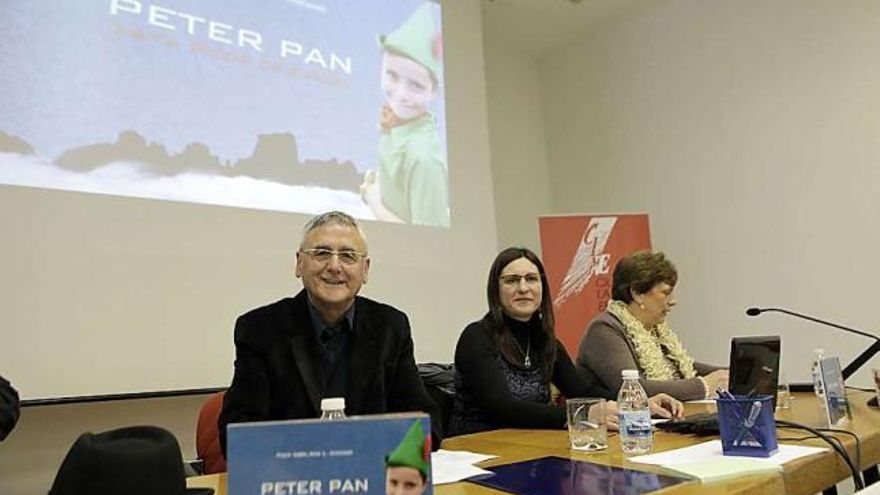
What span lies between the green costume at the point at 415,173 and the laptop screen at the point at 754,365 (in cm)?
193

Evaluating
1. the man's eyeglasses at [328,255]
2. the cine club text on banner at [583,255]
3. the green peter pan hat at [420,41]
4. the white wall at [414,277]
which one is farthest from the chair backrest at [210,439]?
the cine club text on banner at [583,255]

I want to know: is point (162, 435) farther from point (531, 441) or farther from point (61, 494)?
point (531, 441)

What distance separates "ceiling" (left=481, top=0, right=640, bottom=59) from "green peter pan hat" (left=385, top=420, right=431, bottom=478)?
4047 millimetres

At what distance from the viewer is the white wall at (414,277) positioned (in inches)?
92.6

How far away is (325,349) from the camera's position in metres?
1.54

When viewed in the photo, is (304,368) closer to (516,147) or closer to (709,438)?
(709,438)

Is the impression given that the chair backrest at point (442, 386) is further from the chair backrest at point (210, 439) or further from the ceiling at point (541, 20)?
the ceiling at point (541, 20)

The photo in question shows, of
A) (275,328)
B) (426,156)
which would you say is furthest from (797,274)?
(275,328)

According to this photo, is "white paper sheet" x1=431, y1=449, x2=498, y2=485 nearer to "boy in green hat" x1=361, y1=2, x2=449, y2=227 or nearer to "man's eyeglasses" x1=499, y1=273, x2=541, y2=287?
"man's eyeglasses" x1=499, y1=273, x2=541, y2=287

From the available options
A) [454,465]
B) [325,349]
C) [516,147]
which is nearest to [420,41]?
[516,147]

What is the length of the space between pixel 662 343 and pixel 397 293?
52.4 inches

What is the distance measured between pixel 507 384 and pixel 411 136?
181 cm

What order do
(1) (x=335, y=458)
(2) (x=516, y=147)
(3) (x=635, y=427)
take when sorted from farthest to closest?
(2) (x=516, y=147)
(3) (x=635, y=427)
(1) (x=335, y=458)

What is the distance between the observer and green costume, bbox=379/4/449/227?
316cm
